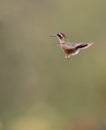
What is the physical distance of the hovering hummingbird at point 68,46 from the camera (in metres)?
1.10

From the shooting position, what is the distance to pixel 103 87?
1.09 meters

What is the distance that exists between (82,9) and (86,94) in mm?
239

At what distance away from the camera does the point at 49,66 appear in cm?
111

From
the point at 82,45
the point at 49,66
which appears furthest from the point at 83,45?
the point at 49,66

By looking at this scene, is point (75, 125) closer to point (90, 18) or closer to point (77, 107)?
point (77, 107)

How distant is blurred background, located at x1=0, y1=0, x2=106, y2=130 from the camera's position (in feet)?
3.60

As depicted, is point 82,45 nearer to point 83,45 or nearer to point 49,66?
point 83,45

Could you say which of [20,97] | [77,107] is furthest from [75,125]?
[20,97]

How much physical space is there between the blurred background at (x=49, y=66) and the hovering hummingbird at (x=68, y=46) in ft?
0.04

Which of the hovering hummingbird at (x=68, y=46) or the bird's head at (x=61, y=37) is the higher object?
the bird's head at (x=61, y=37)

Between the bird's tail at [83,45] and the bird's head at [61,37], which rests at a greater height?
the bird's head at [61,37]

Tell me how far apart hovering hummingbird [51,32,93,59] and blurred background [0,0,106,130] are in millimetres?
12

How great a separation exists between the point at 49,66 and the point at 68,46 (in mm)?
79

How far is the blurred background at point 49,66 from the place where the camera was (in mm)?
1098
